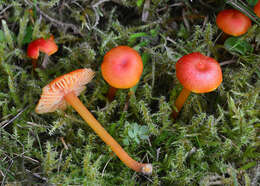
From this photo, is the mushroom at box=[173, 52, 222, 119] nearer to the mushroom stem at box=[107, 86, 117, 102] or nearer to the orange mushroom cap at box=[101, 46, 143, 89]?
the orange mushroom cap at box=[101, 46, 143, 89]

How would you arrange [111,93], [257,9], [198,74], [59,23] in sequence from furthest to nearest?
[59,23], [111,93], [257,9], [198,74]

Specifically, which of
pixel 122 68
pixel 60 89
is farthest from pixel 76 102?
pixel 122 68

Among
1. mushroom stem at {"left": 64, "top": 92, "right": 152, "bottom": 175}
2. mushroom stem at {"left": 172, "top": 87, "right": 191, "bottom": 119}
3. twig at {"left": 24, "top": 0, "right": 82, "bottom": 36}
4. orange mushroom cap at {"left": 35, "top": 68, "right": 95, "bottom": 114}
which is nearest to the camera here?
orange mushroom cap at {"left": 35, "top": 68, "right": 95, "bottom": 114}

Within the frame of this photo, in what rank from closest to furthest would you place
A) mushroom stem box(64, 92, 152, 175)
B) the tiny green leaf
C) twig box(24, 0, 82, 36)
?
mushroom stem box(64, 92, 152, 175) < the tiny green leaf < twig box(24, 0, 82, 36)

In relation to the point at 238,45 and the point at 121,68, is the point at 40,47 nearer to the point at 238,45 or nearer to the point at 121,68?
the point at 121,68

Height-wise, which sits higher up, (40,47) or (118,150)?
(40,47)

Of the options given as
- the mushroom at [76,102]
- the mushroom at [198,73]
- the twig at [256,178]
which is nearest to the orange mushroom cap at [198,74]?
the mushroom at [198,73]

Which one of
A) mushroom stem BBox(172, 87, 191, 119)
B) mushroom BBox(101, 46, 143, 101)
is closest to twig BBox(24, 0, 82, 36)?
mushroom BBox(101, 46, 143, 101)

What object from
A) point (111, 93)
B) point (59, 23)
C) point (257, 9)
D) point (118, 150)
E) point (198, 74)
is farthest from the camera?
point (59, 23)
